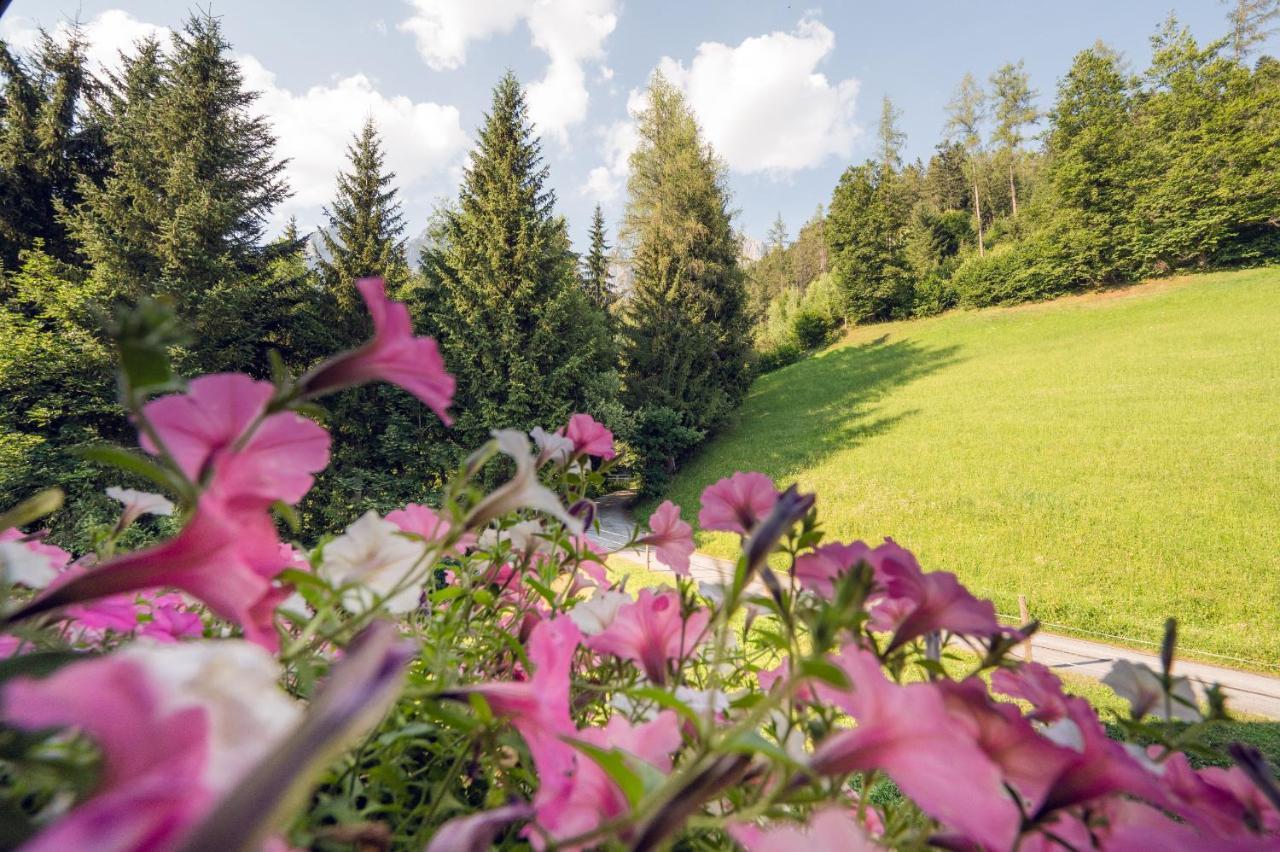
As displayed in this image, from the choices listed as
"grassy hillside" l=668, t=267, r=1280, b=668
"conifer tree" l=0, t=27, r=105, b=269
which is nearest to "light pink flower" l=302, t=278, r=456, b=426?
"grassy hillside" l=668, t=267, r=1280, b=668

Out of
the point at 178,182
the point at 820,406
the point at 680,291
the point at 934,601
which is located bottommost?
the point at 820,406

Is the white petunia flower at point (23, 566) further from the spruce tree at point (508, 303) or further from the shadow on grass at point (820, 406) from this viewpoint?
the shadow on grass at point (820, 406)

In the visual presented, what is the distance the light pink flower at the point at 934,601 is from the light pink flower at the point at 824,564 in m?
0.03

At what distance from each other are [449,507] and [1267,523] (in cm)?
897

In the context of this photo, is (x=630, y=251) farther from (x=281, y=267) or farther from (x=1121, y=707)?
(x=1121, y=707)

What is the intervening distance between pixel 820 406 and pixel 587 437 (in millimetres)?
13409

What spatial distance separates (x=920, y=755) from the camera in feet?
0.77

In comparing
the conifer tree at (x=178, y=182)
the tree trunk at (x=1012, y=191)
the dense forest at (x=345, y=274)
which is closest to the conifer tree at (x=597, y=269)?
the dense forest at (x=345, y=274)

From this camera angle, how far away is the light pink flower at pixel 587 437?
2.19 feet

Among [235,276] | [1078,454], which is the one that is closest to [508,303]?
[235,276]

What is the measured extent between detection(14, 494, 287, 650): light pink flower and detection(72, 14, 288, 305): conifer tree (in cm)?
871

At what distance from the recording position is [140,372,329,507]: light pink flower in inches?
9.9

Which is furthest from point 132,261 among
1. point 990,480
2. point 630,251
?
point 990,480

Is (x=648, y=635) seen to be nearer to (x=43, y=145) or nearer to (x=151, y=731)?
(x=151, y=731)
